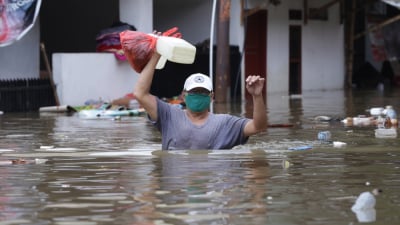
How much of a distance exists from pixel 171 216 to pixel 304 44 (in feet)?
74.0

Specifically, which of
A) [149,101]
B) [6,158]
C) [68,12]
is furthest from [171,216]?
[68,12]

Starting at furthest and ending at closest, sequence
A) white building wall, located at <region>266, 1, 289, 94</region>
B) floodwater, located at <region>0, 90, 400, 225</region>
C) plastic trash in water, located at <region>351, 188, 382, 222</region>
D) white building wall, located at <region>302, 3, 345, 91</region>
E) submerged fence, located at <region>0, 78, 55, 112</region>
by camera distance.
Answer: white building wall, located at <region>302, 3, 345, 91</region>
white building wall, located at <region>266, 1, 289, 94</region>
submerged fence, located at <region>0, 78, 55, 112</region>
floodwater, located at <region>0, 90, 400, 225</region>
plastic trash in water, located at <region>351, 188, 382, 222</region>

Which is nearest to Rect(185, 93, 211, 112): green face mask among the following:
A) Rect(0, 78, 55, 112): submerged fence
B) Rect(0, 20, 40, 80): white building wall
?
Rect(0, 78, 55, 112): submerged fence

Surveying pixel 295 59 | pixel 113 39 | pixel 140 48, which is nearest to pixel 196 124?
pixel 140 48

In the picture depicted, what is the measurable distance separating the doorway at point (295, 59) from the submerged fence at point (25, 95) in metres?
9.42

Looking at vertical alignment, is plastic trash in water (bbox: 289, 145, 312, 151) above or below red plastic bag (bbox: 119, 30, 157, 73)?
below

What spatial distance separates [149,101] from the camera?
852 centimetres

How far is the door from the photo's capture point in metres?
26.2

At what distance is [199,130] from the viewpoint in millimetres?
8688

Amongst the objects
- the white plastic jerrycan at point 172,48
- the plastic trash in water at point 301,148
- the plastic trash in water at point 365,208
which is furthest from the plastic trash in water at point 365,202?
the plastic trash in water at point 301,148

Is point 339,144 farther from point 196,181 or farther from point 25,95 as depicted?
point 25,95

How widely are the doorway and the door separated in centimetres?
141

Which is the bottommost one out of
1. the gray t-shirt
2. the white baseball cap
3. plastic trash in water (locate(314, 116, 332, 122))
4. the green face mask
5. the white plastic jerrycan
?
plastic trash in water (locate(314, 116, 332, 122))

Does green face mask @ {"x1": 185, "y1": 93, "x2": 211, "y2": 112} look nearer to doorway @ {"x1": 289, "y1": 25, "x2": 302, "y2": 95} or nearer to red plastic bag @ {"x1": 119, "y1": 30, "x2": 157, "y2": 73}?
red plastic bag @ {"x1": 119, "y1": 30, "x2": 157, "y2": 73}
